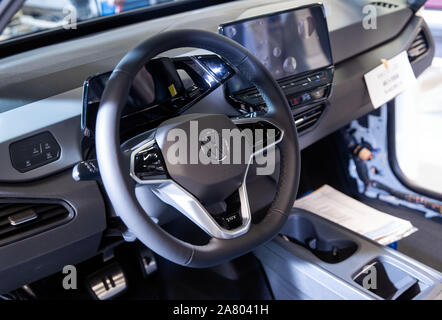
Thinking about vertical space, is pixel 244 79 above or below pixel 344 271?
above

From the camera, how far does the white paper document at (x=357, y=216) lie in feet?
4.33

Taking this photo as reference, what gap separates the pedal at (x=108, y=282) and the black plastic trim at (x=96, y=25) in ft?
2.04

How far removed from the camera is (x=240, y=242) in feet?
2.52

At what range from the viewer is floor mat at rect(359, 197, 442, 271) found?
4.30 feet

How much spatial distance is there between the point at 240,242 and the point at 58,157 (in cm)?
37

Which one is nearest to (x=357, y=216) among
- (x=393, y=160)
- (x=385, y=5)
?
(x=393, y=160)

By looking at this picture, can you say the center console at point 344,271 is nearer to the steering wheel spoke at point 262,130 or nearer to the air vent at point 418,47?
the steering wheel spoke at point 262,130

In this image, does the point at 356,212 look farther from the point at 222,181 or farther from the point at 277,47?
the point at 222,181

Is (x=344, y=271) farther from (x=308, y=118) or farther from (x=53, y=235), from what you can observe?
(x=53, y=235)

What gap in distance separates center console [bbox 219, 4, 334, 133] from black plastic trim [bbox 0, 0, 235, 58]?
0.47 meters

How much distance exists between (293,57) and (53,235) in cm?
69

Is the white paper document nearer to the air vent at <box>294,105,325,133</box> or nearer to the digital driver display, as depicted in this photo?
the air vent at <box>294,105,325,133</box>

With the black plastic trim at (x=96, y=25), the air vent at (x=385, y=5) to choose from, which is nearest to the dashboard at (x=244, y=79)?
the air vent at (x=385, y=5)

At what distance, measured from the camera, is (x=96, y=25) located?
4.26ft
